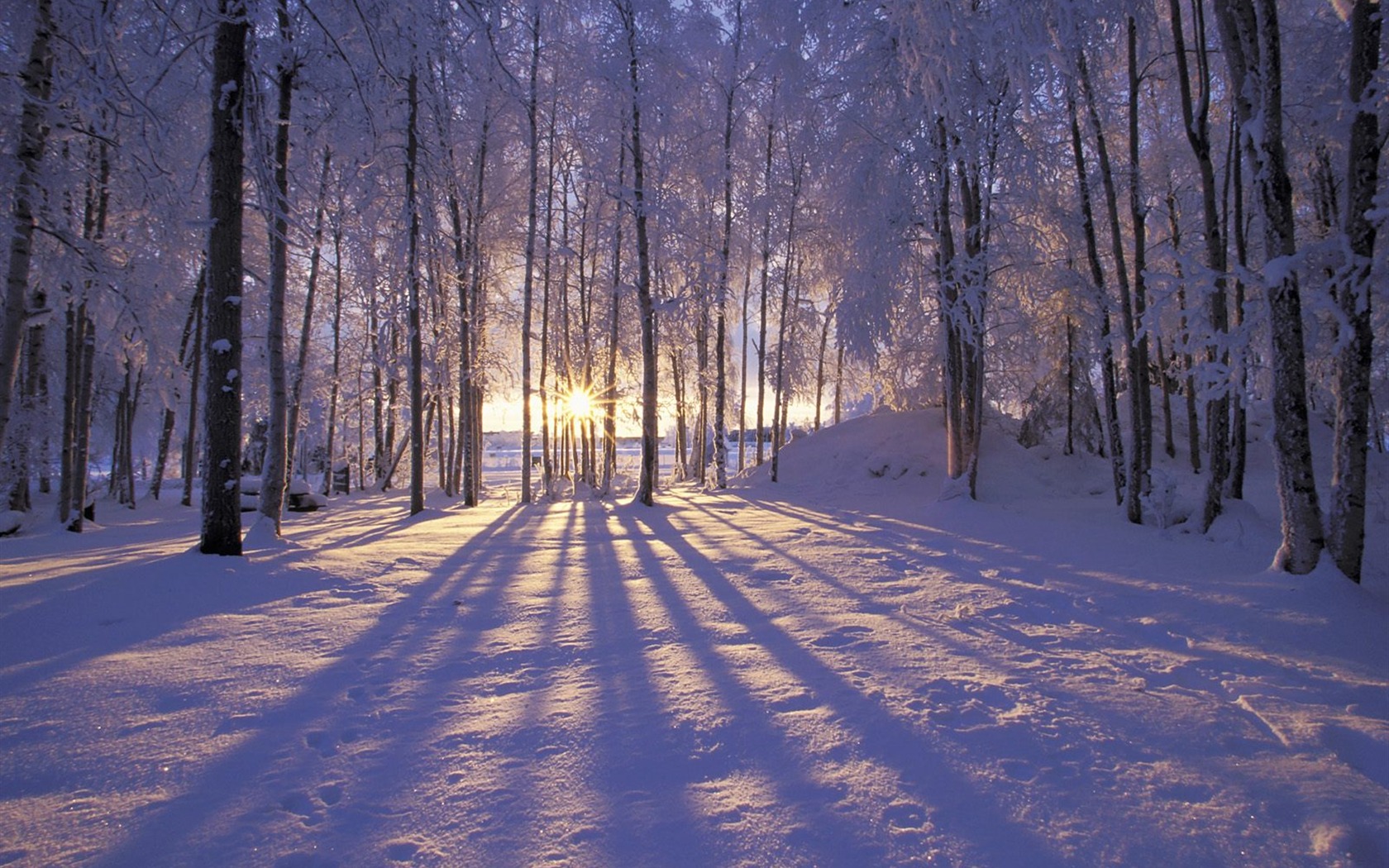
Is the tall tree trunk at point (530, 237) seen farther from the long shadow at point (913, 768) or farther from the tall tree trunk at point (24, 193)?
the long shadow at point (913, 768)

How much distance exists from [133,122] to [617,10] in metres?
8.83

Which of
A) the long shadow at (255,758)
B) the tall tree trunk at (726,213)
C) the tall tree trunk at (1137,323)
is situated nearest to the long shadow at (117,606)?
the long shadow at (255,758)

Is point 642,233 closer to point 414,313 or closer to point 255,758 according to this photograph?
point 414,313

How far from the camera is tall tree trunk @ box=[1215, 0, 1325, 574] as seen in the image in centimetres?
472

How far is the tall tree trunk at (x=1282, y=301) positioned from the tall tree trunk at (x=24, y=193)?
1066 cm

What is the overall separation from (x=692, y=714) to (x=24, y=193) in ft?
27.5

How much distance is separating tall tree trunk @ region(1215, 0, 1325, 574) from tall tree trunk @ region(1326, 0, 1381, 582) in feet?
0.57

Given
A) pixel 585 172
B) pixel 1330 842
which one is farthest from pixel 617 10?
pixel 1330 842

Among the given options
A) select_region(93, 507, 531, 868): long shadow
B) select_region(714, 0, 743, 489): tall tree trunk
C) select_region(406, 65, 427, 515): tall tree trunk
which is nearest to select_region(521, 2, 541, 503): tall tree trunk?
select_region(406, 65, 427, 515): tall tree trunk

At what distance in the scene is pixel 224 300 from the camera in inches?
220

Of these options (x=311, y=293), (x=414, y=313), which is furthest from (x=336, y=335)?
(x=414, y=313)

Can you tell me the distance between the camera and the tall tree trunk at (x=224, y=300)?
212 inches

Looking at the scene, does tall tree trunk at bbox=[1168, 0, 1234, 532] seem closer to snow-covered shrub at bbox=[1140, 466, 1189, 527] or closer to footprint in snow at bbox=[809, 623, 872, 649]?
snow-covered shrub at bbox=[1140, 466, 1189, 527]

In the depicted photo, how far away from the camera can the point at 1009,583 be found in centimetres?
502
